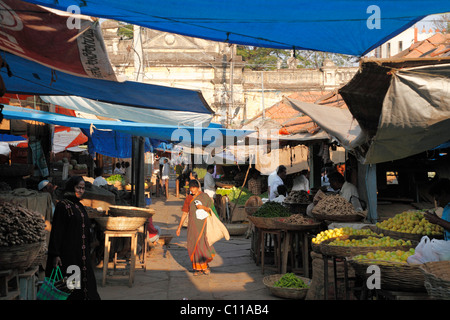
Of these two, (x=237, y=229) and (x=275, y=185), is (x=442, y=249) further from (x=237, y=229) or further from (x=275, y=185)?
(x=237, y=229)

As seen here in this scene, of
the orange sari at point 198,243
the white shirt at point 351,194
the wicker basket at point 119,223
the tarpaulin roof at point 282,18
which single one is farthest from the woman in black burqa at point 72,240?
the white shirt at point 351,194

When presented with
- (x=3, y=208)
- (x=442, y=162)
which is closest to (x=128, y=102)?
(x=3, y=208)

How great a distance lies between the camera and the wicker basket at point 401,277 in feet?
12.3

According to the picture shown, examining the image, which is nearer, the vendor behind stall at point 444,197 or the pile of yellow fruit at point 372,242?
the vendor behind stall at point 444,197

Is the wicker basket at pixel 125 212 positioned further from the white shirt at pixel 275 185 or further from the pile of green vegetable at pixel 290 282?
the white shirt at pixel 275 185

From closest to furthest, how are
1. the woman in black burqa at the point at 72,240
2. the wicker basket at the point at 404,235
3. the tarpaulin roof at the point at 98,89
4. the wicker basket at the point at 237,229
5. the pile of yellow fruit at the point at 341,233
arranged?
the woman in black burqa at the point at 72,240
the wicker basket at the point at 404,235
the pile of yellow fruit at the point at 341,233
the tarpaulin roof at the point at 98,89
the wicker basket at the point at 237,229

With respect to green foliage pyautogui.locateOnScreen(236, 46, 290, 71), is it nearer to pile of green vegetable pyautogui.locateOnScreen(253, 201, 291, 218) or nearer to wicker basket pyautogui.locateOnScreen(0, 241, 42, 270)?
pile of green vegetable pyautogui.locateOnScreen(253, 201, 291, 218)

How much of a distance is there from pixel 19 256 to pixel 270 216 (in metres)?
5.33

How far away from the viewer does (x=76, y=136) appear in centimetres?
1662

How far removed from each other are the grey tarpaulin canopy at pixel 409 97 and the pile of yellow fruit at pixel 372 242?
3.30ft

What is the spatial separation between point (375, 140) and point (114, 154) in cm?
1198

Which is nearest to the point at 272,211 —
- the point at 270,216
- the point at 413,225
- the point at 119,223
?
the point at 270,216

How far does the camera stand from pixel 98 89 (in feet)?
21.8

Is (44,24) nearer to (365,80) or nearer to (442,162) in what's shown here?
(365,80)
